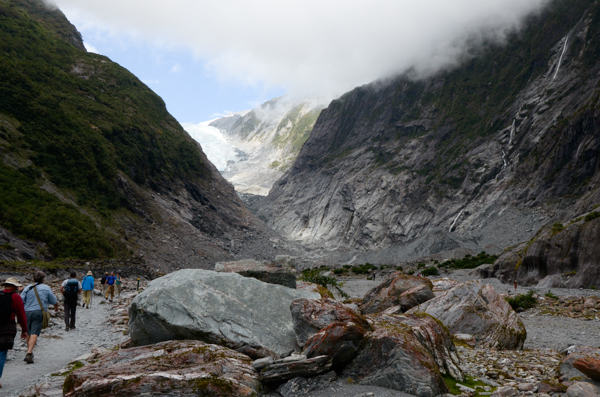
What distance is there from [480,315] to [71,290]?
15.4 m

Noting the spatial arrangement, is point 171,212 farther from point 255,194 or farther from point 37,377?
point 255,194

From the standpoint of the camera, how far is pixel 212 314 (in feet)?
28.3

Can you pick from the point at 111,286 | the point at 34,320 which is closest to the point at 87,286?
the point at 111,286

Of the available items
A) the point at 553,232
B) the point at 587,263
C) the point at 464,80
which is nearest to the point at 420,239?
the point at 553,232

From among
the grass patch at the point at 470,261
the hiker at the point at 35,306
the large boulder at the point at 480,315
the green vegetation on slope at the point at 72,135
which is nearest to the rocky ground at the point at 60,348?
the hiker at the point at 35,306

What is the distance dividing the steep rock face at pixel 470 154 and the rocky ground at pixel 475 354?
40819mm

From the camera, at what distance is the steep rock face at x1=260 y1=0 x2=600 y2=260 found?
238 feet

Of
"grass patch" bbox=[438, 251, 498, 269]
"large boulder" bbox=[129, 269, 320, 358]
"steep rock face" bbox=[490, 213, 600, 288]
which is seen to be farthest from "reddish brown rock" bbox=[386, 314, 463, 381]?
"grass patch" bbox=[438, 251, 498, 269]

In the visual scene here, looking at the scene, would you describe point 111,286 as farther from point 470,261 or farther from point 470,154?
point 470,154

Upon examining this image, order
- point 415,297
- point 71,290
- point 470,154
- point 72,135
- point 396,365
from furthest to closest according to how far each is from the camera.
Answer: point 470,154, point 72,135, point 415,297, point 71,290, point 396,365

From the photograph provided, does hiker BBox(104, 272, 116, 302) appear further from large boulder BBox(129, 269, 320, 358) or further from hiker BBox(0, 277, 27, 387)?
large boulder BBox(129, 269, 320, 358)

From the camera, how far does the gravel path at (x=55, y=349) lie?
26.8 feet

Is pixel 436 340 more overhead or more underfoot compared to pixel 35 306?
more underfoot

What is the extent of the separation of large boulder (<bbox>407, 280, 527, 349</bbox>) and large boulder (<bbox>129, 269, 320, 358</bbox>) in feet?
16.2
